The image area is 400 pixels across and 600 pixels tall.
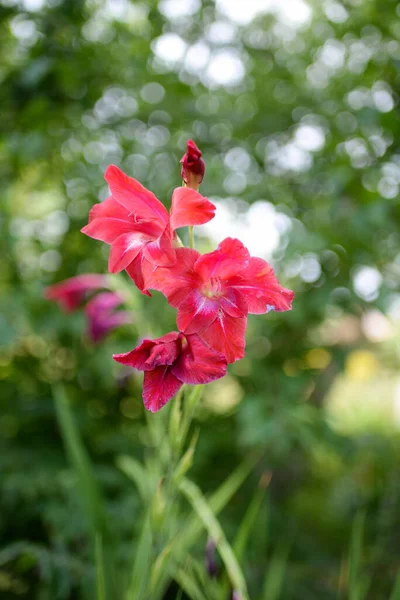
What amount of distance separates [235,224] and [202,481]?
946 mm

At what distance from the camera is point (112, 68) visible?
1623 mm

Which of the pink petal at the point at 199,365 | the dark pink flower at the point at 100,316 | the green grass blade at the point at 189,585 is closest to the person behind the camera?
the pink petal at the point at 199,365

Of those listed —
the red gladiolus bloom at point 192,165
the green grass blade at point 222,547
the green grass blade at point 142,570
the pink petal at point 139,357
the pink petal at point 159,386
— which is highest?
the red gladiolus bloom at point 192,165

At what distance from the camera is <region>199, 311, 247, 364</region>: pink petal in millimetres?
549

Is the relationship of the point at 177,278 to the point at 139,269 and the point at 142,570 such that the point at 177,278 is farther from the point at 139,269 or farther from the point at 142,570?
the point at 142,570

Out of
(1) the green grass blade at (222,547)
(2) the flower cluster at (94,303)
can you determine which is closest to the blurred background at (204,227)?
(2) the flower cluster at (94,303)

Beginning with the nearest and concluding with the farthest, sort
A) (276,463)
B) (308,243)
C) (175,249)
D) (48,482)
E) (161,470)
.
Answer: (175,249)
(161,470)
(308,243)
(48,482)
(276,463)

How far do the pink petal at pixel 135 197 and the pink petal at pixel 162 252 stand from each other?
39 mm

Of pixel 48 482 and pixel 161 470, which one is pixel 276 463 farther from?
pixel 161 470

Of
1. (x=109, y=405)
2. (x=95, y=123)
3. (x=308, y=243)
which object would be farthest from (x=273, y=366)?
(x=95, y=123)

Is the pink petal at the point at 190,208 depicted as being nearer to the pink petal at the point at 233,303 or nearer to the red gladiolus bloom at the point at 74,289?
the pink petal at the point at 233,303

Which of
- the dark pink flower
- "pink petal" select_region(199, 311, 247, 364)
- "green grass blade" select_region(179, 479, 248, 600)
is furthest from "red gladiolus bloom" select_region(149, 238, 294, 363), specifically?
the dark pink flower

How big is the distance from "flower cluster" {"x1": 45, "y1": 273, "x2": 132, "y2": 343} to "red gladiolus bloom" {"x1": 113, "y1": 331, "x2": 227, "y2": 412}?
2.31ft

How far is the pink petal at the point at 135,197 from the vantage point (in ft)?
1.87
